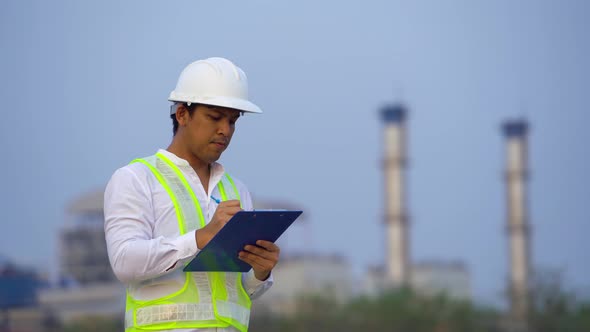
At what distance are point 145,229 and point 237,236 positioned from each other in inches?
9.4

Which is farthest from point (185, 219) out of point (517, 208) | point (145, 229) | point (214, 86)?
point (517, 208)

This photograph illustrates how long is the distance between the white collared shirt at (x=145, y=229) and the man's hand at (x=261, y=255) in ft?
0.48

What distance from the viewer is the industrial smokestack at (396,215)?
40.6m

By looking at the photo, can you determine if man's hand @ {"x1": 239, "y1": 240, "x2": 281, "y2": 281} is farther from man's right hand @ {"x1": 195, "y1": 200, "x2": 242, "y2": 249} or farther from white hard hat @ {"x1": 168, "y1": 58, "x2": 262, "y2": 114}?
white hard hat @ {"x1": 168, "y1": 58, "x2": 262, "y2": 114}

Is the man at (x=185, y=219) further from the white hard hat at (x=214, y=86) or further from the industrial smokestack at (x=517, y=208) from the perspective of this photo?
the industrial smokestack at (x=517, y=208)

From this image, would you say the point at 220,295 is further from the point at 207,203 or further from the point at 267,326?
the point at 267,326

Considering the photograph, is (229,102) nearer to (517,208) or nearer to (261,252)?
(261,252)

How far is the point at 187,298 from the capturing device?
8.54 feet

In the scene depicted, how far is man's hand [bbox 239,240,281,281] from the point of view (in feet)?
8.55

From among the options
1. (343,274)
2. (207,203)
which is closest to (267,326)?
(343,274)

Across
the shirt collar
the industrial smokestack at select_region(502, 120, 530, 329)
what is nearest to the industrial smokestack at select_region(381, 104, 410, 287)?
the industrial smokestack at select_region(502, 120, 530, 329)

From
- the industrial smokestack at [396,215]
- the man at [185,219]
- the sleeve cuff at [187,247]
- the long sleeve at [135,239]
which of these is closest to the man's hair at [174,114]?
the man at [185,219]

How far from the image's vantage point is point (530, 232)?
1683 inches

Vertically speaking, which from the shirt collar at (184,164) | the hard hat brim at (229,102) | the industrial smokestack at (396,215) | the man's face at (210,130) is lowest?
the industrial smokestack at (396,215)
